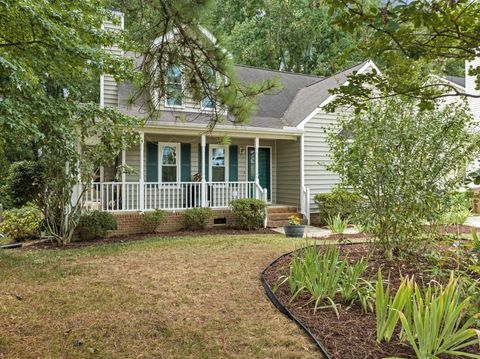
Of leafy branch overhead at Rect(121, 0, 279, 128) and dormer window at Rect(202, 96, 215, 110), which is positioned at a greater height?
leafy branch overhead at Rect(121, 0, 279, 128)

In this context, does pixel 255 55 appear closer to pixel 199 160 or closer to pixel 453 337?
pixel 199 160

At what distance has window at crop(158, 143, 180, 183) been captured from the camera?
36.2ft

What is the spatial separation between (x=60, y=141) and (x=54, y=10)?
429 cm

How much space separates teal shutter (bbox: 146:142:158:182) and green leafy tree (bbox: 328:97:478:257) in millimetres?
7311

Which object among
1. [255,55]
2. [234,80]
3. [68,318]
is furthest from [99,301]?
[255,55]

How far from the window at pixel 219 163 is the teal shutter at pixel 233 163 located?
0.14 meters

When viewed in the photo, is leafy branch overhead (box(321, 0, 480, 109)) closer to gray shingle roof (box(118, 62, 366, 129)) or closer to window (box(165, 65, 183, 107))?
window (box(165, 65, 183, 107))

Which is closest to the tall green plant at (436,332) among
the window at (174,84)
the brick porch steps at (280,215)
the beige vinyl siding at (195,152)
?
the window at (174,84)

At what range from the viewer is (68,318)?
3.37 meters

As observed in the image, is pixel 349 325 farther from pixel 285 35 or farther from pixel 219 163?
pixel 285 35

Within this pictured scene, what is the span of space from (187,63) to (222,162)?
8167 millimetres

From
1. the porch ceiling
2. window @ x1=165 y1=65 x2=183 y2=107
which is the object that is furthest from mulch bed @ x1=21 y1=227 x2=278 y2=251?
window @ x1=165 y1=65 x2=183 y2=107

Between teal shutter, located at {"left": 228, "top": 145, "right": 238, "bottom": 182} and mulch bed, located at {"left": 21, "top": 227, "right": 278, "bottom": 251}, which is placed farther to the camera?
teal shutter, located at {"left": 228, "top": 145, "right": 238, "bottom": 182}

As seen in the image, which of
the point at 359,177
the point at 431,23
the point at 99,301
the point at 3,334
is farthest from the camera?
the point at 359,177
